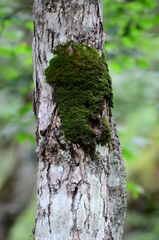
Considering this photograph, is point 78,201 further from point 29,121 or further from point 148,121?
point 148,121

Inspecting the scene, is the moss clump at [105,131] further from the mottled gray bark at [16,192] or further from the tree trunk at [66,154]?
the mottled gray bark at [16,192]

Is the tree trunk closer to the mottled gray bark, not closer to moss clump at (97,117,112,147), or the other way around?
moss clump at (97,117,112,147)

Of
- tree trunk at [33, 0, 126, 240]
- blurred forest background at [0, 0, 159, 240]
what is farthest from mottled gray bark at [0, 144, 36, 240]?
tree trunk at [33, 0, 126, 240]

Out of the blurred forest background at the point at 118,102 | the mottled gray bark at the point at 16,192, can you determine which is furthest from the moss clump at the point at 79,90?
the mottled gray bark at the point at 16,192

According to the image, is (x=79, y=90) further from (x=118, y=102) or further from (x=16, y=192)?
(x=118, y=102)

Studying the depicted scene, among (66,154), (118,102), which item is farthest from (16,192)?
(66,154)

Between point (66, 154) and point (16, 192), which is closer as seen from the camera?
point (66, 154)
